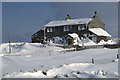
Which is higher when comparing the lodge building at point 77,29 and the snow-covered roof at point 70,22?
the snow-covered roof at point 70,22

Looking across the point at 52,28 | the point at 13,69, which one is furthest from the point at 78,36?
the point at 13,69

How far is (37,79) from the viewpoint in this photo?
Result: 1089 cm

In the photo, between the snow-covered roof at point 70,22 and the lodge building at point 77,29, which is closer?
the lodge building at point 77,29

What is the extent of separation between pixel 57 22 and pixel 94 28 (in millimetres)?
13387

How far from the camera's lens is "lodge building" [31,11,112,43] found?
2108 inches

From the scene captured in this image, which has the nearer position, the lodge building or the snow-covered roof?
the lodge building

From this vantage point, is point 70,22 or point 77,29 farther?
point 70,22

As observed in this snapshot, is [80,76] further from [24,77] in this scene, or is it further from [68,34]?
[68,34]

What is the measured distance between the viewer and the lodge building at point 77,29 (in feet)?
176

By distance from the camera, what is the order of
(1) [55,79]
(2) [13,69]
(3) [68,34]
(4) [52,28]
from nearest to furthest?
(1) [55,79] → (2) [13,69] → (3) [68,34] → (4) [52,28]

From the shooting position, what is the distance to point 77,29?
56.4 meters

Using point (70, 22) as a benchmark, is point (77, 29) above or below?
below

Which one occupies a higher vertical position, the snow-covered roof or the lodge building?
the snow-covered roof

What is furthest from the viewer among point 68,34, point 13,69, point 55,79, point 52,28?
point 52,28
